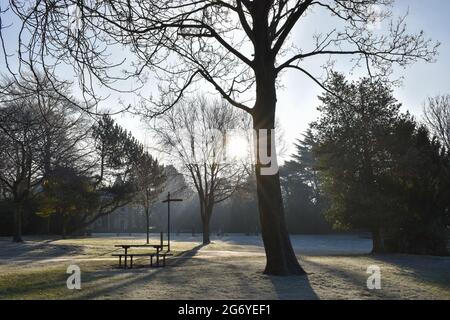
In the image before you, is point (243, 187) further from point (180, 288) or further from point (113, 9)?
point (113, 9)

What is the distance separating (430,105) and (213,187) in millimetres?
22252

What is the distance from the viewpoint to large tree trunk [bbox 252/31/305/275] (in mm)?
13047

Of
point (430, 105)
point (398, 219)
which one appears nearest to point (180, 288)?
point (398, 219)

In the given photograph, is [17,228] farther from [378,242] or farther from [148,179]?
[378,242]

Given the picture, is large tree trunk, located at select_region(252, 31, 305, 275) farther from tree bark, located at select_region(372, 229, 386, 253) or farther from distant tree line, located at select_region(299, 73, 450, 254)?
tree bark, located at select_region(372, 229, 386, 253)

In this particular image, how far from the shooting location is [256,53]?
44.8 ft

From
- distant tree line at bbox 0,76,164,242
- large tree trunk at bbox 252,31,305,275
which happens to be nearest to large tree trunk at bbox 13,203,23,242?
distant tree line at bbox 0,76,164,242

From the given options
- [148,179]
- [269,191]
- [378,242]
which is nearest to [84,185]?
[148,179]

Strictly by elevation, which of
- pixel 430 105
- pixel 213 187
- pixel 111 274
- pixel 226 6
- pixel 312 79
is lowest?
pixel 111 274

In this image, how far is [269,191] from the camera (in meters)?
13.2

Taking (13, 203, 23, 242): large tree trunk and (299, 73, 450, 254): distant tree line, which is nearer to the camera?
(299, 73, 450, 254): distant tree line

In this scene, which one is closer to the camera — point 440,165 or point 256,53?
point 256,53
